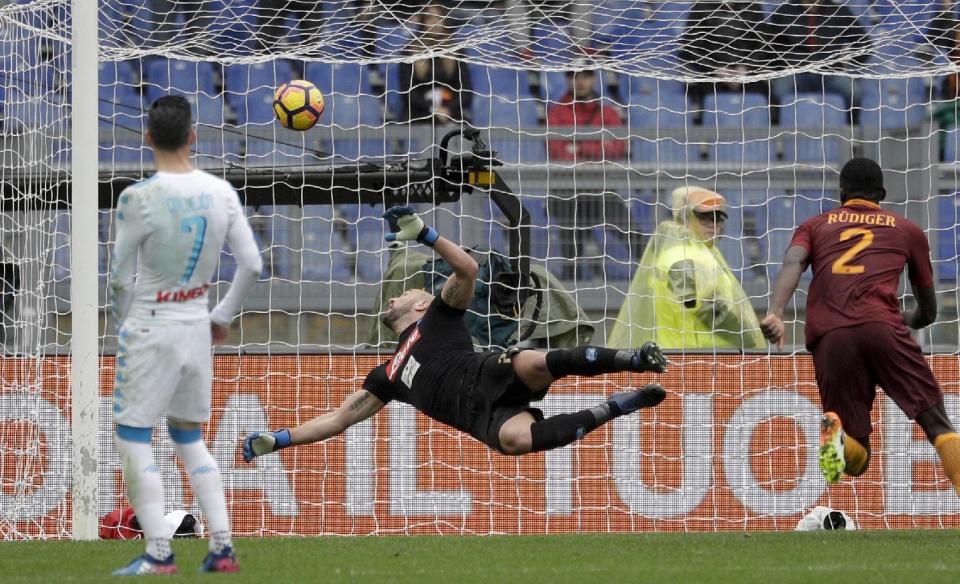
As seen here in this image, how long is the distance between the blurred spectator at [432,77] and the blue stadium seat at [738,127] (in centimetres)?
207

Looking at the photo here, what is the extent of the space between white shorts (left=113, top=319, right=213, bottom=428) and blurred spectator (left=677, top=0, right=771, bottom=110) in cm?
601

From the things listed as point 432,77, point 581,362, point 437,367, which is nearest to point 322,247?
point 432,77

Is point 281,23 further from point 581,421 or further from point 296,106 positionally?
point 581,421

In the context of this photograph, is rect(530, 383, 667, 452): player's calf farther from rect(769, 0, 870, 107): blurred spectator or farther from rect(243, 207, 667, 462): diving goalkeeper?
rect(769, 0, 870, 107): blurred spectator

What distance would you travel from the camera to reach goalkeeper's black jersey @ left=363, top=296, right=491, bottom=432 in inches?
307

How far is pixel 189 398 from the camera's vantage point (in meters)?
5.46

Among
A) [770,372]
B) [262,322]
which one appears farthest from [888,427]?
[262,322]

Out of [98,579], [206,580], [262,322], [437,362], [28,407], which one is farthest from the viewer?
[262,322]

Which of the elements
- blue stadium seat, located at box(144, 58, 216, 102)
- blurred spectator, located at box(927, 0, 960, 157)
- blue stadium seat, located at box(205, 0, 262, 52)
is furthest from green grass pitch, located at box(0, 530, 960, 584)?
blue stadium seat, located at box(144, 58, 216, 102)

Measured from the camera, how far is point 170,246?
5.38 m

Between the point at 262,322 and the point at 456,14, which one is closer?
the point at 262,322

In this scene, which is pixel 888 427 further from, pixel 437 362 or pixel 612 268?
pixel 437 362

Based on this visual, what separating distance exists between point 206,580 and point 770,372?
17.1ft

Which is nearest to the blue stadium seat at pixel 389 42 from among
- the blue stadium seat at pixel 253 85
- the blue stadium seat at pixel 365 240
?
the blue stadium seat at pixel 365 240
